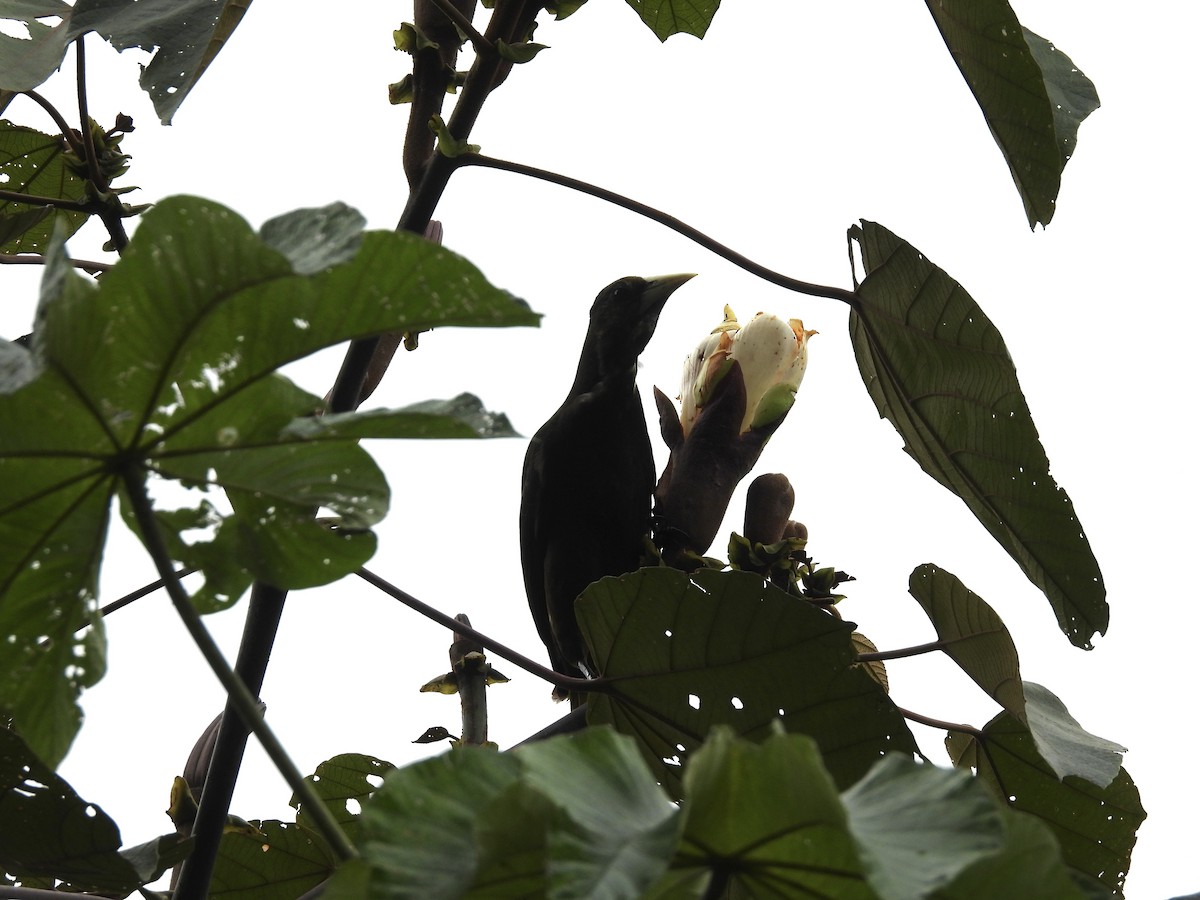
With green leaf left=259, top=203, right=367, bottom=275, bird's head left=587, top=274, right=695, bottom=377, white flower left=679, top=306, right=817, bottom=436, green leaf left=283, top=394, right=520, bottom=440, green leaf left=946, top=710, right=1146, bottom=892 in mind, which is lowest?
green leaf left=946, top=710, right=1146, bottom=892

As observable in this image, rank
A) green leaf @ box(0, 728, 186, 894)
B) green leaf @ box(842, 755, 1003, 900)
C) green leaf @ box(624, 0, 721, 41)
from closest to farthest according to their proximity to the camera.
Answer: green leaf @ box(842, 755, 1003, 900) → green leaf @ box(0, 728, 186, 894) → green leaf @ box(624, 0, 721, 41)

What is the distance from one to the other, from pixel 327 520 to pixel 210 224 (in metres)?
0.38

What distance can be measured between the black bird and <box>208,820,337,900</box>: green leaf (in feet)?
1.02

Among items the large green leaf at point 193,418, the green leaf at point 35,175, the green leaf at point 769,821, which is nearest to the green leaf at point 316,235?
the large green leaf at point 193,418

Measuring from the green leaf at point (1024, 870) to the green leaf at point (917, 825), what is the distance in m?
0.02

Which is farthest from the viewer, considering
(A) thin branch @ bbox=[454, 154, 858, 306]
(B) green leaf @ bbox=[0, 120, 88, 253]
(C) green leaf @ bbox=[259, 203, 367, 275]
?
(B) green leaf @ bbox=[0, 120, 88, 253]

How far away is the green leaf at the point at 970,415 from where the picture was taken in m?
0.91

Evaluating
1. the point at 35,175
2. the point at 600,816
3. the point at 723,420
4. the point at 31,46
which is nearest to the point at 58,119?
the point at 31,46

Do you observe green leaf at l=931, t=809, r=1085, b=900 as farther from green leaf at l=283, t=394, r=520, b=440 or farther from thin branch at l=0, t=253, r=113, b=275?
thin branch at l=0, t=253, r=113, b=275

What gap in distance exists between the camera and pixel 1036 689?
1.07 meters

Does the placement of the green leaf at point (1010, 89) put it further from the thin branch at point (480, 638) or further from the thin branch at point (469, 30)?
the thin branch at point (480, 638)

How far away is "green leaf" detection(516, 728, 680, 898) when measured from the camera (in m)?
0.33

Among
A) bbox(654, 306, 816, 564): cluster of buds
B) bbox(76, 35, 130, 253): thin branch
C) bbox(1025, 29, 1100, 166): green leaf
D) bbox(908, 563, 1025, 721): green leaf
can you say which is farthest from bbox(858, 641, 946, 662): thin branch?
bbox(76, 35, 130, 253): thin branch

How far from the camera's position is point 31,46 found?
0.93m
